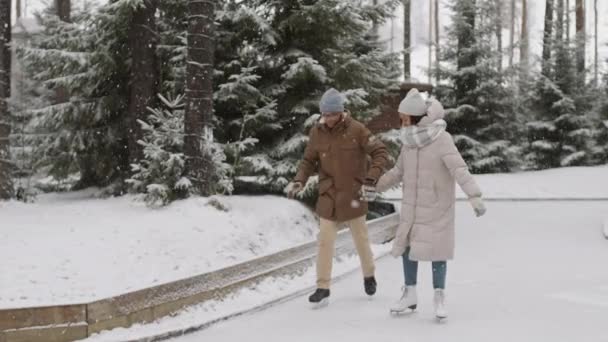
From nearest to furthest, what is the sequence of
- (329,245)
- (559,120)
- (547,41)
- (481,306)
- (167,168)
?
(481,306), (329,245), (167,168), (559,120), (547,41)

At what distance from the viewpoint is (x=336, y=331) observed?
5.86 m

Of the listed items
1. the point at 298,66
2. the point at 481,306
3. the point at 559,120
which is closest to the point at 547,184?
the point at 559,120

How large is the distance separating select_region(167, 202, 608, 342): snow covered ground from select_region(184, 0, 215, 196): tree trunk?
8.32 ft

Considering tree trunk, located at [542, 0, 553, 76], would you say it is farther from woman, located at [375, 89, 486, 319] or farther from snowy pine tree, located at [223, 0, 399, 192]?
woman, located at [375, 89, 486, 319]

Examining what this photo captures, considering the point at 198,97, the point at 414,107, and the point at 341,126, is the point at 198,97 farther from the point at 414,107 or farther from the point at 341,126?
the point at 414,107

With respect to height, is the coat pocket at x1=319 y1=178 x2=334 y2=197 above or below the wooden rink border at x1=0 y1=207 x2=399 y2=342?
above

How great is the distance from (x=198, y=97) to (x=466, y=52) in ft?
63.1

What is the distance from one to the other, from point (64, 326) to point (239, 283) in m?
2.13

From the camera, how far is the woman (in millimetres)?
6035

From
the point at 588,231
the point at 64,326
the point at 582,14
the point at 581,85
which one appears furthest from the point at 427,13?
the point at 64,326

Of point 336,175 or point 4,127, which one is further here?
point 4,127

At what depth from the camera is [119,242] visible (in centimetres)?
705

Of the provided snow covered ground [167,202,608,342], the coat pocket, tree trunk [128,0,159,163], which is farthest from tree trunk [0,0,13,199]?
the coat pocket

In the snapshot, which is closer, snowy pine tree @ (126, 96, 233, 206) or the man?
the man
